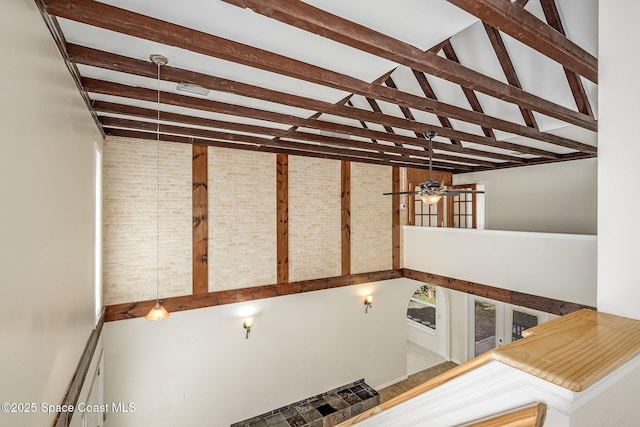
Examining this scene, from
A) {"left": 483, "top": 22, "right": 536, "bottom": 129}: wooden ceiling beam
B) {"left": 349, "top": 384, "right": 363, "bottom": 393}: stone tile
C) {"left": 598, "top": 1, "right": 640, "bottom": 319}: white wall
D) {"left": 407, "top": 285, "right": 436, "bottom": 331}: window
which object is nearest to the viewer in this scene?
{"left": 598, "top": 1, "right": 640, "bottom": 319}: white wall

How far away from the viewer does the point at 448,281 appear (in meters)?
6.26

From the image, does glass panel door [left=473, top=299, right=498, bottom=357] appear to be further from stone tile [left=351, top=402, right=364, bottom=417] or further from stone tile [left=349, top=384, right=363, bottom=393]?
stone tile [left=351, top=402, right=364, bottom=417]

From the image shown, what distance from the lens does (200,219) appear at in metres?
4.84

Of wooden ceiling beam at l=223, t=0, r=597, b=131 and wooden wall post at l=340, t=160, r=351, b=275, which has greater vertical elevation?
wooden ceiling beam at l=223, t=0, r=597, b=131

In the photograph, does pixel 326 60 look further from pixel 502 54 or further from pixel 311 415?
pixel 311 415

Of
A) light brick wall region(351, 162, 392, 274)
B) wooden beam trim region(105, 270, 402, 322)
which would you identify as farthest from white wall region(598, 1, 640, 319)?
light brick wall region(351, 162, 392, 274)

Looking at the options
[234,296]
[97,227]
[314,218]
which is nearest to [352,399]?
[234,296]

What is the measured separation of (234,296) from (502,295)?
4.69m

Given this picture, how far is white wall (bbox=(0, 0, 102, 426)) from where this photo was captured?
1.38 metres

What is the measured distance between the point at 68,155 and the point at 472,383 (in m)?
2.92

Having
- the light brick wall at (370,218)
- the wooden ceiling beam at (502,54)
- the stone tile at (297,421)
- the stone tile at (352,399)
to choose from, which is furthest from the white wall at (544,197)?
the stone tile at (297,421)

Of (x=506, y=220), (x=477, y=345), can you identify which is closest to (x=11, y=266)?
(x=506, y=220)

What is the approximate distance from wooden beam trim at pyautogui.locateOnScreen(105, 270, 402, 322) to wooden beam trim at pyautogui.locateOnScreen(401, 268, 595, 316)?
0.83m

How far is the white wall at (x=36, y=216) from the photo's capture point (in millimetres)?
1377
